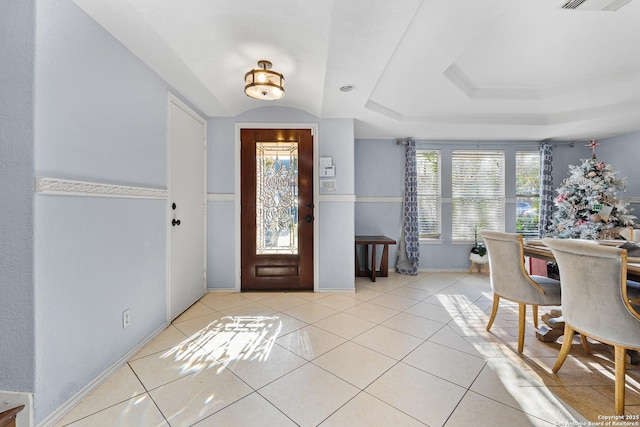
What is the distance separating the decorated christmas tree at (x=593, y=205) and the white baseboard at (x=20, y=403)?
5.91 meters

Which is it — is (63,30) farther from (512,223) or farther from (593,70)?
(512,223)

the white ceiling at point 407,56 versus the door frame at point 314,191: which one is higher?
the white ceiling at point 407,56

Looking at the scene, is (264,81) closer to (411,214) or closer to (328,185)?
(328,185)

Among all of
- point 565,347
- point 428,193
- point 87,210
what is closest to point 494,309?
point 565,347

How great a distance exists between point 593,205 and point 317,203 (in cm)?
407

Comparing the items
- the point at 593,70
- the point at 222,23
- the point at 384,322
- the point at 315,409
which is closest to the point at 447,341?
the point at 384,322

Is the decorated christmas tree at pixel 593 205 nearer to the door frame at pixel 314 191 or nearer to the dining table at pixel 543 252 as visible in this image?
the dining table at pixel 543 252

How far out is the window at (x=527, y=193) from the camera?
14.8 ft

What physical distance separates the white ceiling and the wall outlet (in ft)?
6.41

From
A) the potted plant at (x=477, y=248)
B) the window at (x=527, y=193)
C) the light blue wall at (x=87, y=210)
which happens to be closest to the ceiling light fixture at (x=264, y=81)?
the light blue wall at (x=87, y=210)

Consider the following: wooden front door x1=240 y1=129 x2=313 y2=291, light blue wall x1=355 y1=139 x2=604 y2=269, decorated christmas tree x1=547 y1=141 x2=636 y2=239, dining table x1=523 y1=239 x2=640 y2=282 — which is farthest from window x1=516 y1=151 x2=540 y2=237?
wooden front door x1=240 y1=129 x2=313 y2=291

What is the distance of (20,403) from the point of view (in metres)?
1.23

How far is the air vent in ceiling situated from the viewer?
1.70m

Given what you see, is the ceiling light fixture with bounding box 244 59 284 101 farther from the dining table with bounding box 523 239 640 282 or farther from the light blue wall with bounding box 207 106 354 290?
the dining table with bounding box 523 239 640 282
